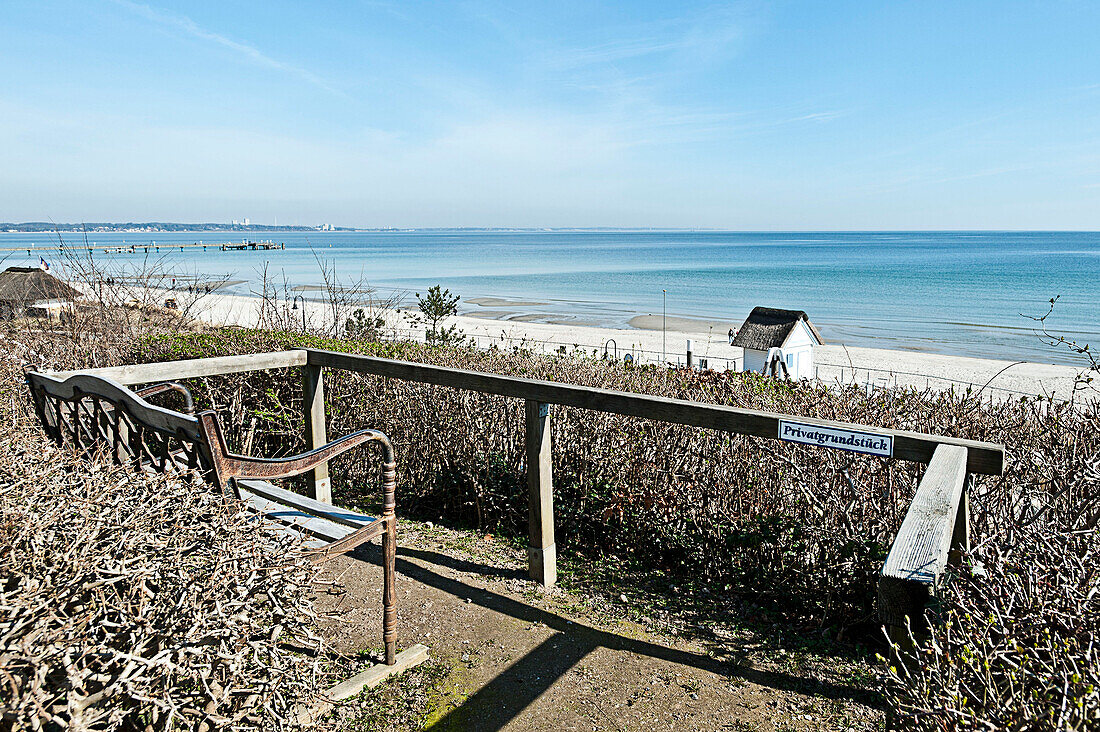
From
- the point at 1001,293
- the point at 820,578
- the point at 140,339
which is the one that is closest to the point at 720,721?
the point at 820,578

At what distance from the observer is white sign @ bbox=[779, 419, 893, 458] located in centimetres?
280

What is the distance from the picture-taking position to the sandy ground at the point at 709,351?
516 inches

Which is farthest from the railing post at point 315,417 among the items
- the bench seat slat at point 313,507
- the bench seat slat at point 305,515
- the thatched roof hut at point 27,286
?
the thatched roof hut at point 27,286

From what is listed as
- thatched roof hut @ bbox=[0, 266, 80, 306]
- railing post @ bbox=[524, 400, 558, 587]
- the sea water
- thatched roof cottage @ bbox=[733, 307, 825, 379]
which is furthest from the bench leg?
thatched roof hut @ bbox=[0, 266, 80, 306]

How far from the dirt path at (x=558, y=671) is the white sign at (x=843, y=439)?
1.01 meters

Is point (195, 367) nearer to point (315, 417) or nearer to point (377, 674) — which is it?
point (315, 417)

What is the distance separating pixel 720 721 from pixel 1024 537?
1262 mm

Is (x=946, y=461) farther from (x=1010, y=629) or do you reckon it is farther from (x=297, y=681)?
(x=297, y=681)

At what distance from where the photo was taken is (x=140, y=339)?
6262 mm

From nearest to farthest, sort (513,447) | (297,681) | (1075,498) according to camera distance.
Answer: (297,681) → (1075,498) → (513,447)

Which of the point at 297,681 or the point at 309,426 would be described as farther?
the point at 309,426

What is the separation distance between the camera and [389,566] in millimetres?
3070

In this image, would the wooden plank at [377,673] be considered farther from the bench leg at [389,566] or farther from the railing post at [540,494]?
the railing post at [540,494]

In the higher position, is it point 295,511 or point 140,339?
point 140,339
